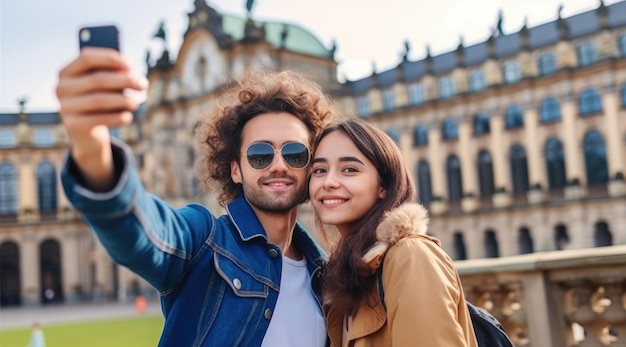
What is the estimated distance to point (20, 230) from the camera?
6238 cm

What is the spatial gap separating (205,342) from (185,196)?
49412 millimetres

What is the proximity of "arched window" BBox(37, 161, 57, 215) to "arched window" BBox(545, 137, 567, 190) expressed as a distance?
46157 millimetres

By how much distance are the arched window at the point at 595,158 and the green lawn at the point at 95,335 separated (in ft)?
93.4

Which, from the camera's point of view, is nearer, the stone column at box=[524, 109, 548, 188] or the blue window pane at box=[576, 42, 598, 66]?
the blue window pane at box=[576, 42, 598, 66]

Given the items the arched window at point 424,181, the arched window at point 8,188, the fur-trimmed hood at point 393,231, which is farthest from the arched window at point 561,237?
the arched window at point 8,188

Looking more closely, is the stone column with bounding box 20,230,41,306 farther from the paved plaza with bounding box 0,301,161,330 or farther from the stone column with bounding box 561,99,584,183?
the stone column with bounding box 561,99,584,183

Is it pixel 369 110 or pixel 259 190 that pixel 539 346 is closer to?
pixel 259 190

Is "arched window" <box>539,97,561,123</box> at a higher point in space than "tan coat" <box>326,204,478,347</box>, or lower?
higher

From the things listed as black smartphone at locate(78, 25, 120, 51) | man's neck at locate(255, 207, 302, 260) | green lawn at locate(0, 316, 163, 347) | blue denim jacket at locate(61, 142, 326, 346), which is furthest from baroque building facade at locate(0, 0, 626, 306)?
black smartphone at locate(78, 25, 120, 51)

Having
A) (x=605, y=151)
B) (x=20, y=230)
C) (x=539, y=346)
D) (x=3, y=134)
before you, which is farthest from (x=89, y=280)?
(x=539, y=346)

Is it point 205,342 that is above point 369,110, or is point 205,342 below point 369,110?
below

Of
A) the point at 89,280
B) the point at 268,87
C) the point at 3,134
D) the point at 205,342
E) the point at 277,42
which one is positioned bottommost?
the point at 89,280

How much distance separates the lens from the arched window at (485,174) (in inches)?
1857

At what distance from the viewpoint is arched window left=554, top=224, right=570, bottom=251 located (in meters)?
41.5
